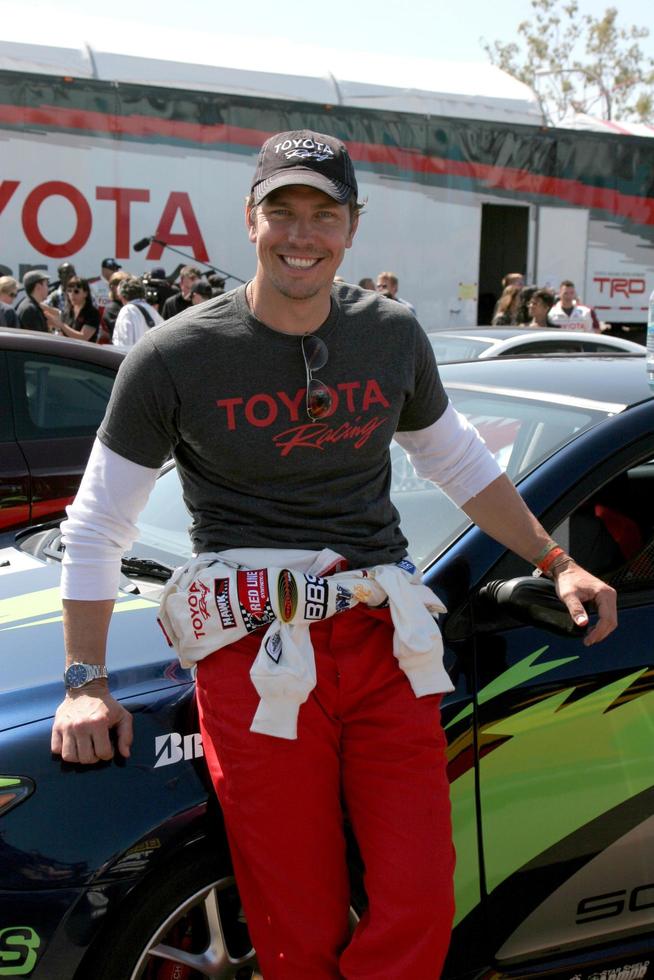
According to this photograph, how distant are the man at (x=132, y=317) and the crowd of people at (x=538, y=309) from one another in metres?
3.45

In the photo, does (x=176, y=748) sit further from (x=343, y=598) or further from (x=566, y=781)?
(x=566, y=781)

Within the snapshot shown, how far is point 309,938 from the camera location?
197cm

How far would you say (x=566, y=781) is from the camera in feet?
7.79

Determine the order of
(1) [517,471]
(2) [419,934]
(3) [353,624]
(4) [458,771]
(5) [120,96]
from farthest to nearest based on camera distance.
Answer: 1. (5) [120,96]
2. (1) [517,471]
3. (4) [458,771]
4. (3) [353,624]
5. (2) [419,934]

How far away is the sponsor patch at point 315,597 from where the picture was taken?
2020 millimetres

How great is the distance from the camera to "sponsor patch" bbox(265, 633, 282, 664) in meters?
2.01

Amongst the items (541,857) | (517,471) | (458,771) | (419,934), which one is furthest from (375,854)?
(517,471)

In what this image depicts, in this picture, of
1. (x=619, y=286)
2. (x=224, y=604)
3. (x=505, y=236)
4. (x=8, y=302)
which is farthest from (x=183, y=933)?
(x=619, y=286)

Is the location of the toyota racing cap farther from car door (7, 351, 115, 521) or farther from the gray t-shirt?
car door (7, 351, 115, 521)

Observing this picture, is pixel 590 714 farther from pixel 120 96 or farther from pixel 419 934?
pixel 120 96

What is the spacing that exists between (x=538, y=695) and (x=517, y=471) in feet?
1.72

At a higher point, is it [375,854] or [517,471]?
[517,471]

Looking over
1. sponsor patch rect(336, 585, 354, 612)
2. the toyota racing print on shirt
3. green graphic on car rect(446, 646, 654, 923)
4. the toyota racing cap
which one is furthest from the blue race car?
the toyota racing cap

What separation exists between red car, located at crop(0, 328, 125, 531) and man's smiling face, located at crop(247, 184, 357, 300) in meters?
2.99
